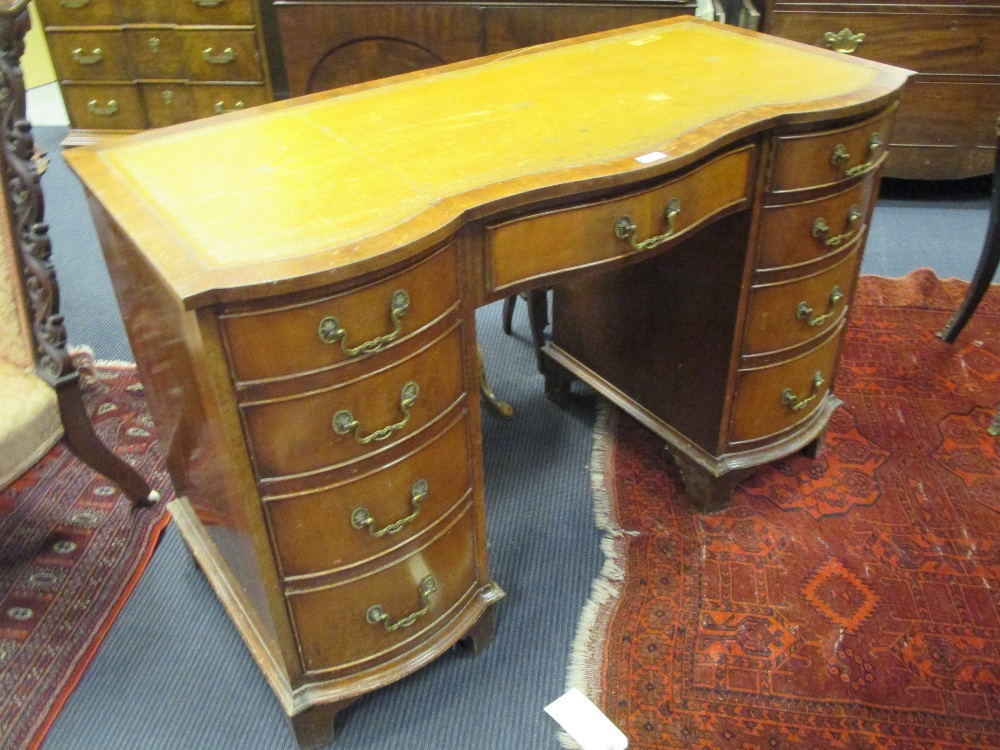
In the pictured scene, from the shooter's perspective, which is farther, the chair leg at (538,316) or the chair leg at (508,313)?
the chair leg at (508,313)

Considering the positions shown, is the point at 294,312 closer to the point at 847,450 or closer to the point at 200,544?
the point at 200,544

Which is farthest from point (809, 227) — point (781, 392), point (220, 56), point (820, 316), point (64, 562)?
point (220, 56)

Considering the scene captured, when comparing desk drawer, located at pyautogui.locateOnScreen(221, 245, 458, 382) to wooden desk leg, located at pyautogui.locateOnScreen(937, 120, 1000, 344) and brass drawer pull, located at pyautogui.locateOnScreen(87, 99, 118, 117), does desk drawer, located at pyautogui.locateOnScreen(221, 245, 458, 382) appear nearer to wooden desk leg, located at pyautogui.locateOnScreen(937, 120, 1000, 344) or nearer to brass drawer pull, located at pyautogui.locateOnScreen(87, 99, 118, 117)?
wooden desk leg, located at pyautogui.locateOnScreen(937, 120, 1000, 344)

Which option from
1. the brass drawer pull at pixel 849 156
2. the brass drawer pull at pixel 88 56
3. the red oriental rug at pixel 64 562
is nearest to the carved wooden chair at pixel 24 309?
the red oriental rug at pixel 64 562

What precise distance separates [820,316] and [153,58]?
2.84m

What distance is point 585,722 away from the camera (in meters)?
1.50

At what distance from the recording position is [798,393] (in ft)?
6.20

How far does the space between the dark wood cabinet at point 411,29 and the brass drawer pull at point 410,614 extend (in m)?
1.62

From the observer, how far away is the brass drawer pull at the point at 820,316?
1.74 meters

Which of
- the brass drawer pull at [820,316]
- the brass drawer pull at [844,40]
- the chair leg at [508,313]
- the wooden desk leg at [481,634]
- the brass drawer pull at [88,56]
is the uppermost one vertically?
the brass drawer pull at [844,40]

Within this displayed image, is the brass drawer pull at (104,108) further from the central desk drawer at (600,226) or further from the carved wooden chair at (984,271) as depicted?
the carved wooden chair at (984,271)

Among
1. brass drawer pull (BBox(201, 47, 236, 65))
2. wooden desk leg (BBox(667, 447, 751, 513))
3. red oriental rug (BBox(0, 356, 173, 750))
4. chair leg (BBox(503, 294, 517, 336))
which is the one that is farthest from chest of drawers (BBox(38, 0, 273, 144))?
wooden desk leg (BBox(667, 447, 751, 513))

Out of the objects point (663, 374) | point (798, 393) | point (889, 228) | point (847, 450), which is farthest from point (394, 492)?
point (889, 228)

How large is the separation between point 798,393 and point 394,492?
1027mm
